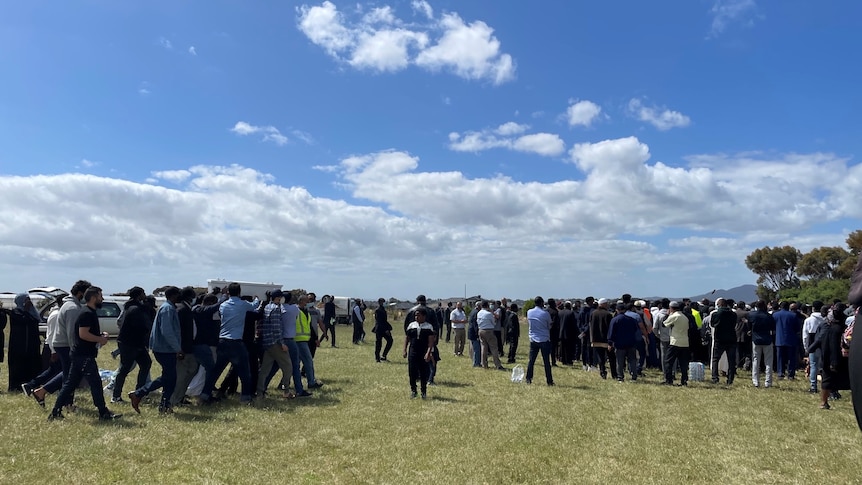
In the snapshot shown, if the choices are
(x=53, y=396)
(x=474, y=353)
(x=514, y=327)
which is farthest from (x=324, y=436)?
(x=514, y=327)

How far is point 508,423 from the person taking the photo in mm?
8250

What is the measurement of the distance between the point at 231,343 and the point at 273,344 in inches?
34.7

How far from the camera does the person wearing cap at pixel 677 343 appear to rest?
11.9m

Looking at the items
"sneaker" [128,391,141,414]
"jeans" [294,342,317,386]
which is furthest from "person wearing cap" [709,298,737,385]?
"sneaker" [128,391,141,414]

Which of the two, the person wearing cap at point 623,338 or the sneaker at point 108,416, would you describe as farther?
the person wearing cap at point 623,338

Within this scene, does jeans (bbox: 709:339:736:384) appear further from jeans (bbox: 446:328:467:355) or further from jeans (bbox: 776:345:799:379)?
jeans (bbox: 446:328:467:355)

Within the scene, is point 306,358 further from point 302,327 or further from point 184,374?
point 184,374

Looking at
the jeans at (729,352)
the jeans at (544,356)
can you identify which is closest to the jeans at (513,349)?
the jeans at (544,356)

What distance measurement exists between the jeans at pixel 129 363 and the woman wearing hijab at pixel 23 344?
221 cm

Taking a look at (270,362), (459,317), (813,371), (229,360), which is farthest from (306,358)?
(813,371)

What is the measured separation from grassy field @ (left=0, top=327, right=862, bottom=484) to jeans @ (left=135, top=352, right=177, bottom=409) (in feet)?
0.94

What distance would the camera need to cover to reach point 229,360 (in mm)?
9250

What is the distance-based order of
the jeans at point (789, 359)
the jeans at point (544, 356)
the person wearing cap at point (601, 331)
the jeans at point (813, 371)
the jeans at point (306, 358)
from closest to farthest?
the jeans at point (306, 358) → the jeans at point (813, 371) → the jeans at point (544, 356) → the person wearing cap at point (601, 331) → the jeans at point (789, 359)

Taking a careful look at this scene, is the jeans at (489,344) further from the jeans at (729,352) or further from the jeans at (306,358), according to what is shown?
the jeans at (306,358)
